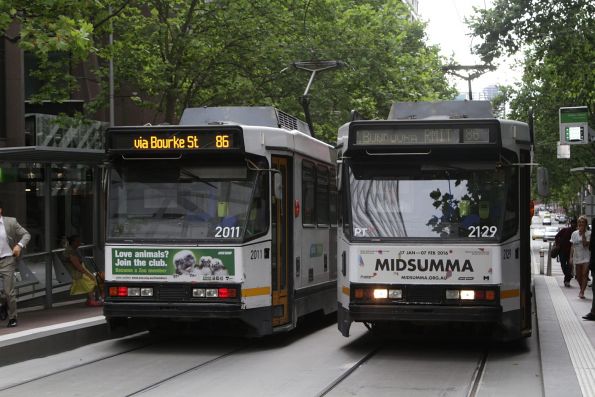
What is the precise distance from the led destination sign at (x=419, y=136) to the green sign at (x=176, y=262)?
6.81 ft

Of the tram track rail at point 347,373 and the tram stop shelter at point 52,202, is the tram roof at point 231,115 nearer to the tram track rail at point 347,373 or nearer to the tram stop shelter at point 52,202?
the tram stop shelter at point 52,202

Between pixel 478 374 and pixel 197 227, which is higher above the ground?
pixel 197 227

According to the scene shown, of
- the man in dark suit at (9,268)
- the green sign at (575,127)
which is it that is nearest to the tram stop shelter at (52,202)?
the man in dark suit at (9,268)

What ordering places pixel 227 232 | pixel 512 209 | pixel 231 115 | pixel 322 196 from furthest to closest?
pixel 322 196 → pixel 231 115 → pixel 227 232 → pixel 512 209

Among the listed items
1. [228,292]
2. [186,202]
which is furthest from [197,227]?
[228,292]

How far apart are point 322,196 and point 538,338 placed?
3.73 m

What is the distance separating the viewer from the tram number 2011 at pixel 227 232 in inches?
457

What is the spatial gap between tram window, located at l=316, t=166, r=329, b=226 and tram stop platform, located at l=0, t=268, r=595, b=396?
3459 mm

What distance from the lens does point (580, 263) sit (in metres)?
21.0

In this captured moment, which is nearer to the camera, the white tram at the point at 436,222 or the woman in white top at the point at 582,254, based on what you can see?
the white tram at the point at 436,222

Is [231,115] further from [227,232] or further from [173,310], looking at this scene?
[173,310]

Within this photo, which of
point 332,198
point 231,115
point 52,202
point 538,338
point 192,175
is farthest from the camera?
point 52,202

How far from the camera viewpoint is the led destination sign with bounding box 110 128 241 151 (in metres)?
11.7

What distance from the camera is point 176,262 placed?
1162 centimetres
